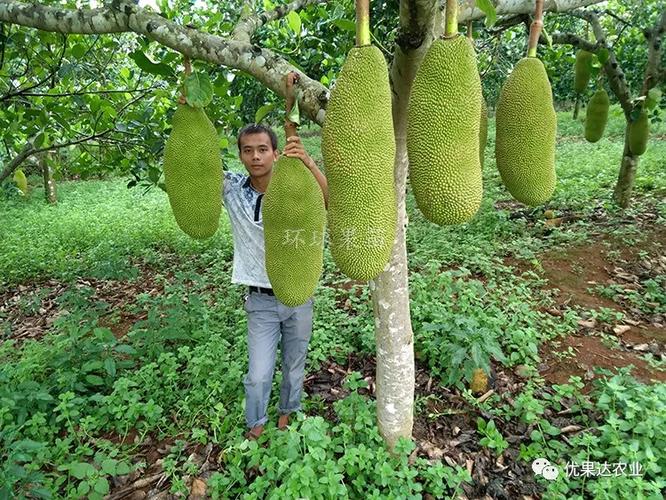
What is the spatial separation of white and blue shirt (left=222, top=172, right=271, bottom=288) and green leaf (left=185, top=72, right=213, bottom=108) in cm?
75

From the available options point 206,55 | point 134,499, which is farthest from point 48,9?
point 134,499

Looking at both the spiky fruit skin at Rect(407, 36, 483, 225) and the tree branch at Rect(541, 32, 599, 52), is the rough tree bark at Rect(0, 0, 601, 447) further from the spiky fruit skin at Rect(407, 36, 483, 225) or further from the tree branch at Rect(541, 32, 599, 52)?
the tree branch at Rect(541, 32, 599, 52)

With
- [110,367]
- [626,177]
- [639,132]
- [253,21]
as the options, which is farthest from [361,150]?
[626,177]

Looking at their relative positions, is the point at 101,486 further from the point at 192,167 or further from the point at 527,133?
the point at 527,133

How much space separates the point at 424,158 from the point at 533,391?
1692 mm

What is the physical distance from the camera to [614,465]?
1594mm

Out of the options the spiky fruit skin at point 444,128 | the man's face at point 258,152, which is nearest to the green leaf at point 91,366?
the man's face at point 258,152

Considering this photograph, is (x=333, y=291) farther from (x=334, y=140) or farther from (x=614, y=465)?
(x=334, y=140)

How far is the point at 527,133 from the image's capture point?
2.76 feet

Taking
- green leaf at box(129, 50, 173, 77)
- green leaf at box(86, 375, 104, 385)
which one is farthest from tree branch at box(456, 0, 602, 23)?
green leaf at box(86, 375, 104, 385)

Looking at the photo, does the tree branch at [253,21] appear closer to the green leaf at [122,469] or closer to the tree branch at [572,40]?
the green leaf at [122,469]

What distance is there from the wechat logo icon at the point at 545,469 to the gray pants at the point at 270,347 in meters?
1.00

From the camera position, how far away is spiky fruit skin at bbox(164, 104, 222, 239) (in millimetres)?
1140

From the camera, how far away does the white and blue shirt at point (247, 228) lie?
Answer: 1843 mm
